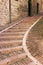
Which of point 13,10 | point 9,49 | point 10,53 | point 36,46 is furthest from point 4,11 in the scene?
point 10,53

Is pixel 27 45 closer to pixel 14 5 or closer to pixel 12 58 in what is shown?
pixel 12 58

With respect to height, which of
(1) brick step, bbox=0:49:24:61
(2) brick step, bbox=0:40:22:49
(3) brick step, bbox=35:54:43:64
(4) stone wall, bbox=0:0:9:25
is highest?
(4) stone wall, bbox=0:0:9:25

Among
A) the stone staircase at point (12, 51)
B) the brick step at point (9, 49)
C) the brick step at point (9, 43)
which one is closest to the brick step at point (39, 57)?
the stone staircase at point (12, 51)

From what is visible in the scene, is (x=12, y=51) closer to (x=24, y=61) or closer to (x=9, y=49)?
(x=9, y=49)

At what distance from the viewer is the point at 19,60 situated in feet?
15.5

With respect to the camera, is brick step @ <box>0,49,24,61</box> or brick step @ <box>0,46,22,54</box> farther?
brick step @ <box>0,46,22,54</box>

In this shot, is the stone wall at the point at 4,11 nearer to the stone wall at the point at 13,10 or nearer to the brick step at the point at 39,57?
the stone wall at the point at 13,10

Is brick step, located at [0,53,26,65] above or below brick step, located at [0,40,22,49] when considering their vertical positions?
below

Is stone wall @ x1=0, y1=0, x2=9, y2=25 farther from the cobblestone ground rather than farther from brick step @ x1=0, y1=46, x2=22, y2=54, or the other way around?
brick step @ x1=0, y1=46, x2=22, y2=54

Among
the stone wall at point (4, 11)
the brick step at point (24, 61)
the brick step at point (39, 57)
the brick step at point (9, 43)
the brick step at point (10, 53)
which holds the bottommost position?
the brick step at point (39, 57)

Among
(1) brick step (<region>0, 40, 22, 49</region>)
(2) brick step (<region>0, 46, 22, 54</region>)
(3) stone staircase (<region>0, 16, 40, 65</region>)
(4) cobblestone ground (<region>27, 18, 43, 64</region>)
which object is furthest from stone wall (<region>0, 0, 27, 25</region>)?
(2) brick step (<region>0, 46, 22, 54</region>)

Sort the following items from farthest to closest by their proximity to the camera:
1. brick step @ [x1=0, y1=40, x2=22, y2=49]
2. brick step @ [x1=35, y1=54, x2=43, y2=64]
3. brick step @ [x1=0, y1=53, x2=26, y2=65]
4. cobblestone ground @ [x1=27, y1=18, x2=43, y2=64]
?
brick step @ [x1=0, y1=40, x2=22, y2=49] < cobblestone ground @ [x1=27, y1=18, x2=43, y2=64] < brick step @ [x1=35, y1=54, x2=43, y2=64] < brick step @ [x1=0, y1=53, x2=26, y2=65]

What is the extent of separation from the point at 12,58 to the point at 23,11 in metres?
8.19

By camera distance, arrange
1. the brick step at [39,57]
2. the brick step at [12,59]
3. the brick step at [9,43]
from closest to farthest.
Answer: the brick step at [12,59], the brick step at [39,57], the brick step at [9,43]
